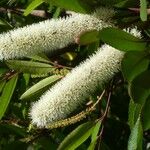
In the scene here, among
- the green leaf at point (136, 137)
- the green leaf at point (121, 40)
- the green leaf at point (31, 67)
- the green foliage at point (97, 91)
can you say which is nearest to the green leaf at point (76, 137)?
the green foliage at point (97, 91)

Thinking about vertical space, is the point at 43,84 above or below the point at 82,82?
below

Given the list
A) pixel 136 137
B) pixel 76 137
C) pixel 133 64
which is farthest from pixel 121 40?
pixel 76 137

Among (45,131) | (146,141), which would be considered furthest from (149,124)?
(146,141)

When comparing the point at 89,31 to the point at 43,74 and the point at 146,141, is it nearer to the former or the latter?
the point at 43,74

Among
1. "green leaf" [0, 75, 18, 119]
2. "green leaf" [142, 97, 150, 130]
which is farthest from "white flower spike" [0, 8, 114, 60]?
"green leaf" [0, 75, 18, 119]

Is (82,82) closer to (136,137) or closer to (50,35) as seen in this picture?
(50,35)

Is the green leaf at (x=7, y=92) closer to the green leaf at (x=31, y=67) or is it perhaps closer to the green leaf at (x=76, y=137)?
the green leaf at (x=31, y=67)

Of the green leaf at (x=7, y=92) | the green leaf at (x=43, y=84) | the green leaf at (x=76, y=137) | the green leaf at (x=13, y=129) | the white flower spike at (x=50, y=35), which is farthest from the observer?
the green leaf at (x=13, y=129)
